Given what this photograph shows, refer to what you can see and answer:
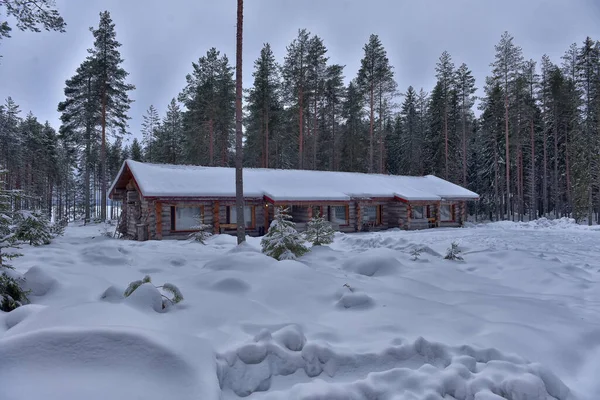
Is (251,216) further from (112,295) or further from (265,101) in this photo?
(265,101)

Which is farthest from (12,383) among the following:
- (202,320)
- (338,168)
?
(338,168)

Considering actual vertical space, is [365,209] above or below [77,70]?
below

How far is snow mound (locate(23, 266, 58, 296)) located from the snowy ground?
0.07 feet

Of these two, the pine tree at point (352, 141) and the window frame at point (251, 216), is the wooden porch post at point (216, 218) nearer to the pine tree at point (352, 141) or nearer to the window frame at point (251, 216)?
→ the window frame at point (251, 216)

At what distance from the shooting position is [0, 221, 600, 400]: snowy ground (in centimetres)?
240

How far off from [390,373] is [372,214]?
20159 mm

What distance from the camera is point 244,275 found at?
548 centimetres

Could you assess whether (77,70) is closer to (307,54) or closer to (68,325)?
(307,54)

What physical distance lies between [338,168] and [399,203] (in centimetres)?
1668

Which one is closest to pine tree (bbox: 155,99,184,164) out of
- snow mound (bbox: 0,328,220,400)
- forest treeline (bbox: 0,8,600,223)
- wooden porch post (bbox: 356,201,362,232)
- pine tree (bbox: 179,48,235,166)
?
forest treeline (bbox: 0,8,600,223)

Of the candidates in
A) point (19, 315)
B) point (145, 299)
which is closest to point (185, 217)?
point (145, 299)

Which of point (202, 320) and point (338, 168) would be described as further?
point (338, 168)

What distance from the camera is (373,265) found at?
7000 millimetres

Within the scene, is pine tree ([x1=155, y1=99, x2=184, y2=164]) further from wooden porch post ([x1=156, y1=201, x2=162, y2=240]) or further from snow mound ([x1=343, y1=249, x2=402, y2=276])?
snow mound ([x1=343, y1=249, x2=402, y2=276])
